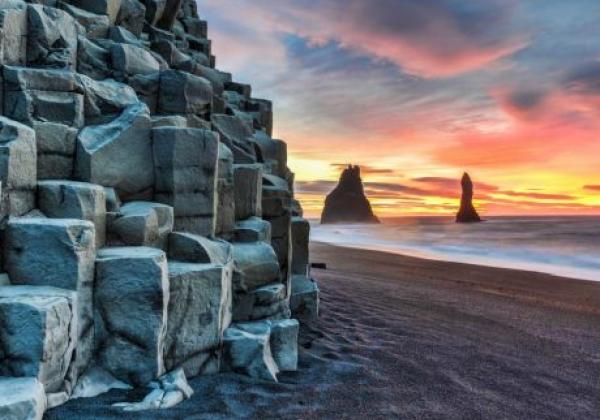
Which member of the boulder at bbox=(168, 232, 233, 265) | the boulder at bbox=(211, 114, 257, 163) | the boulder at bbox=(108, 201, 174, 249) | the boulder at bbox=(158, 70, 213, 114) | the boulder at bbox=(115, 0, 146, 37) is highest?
the boulder at bbox=(115, 0, 146, 37)

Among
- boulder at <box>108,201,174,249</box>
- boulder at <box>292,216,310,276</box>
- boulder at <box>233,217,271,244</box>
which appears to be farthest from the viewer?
boulder at <box>292,216,310,276</box>

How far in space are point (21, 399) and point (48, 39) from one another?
526 centimetres

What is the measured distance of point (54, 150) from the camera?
19.3ft

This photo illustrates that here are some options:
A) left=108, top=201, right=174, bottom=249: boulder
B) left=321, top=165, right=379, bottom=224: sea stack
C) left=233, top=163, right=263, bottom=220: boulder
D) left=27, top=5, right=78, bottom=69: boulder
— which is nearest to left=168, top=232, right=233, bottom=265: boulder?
left=108, top=201, right=174, bottom=249: boulder

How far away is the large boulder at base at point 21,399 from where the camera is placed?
3674mm

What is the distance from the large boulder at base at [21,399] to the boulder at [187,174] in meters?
2.96

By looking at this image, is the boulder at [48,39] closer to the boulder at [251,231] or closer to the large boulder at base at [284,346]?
the boulder at [251,231]

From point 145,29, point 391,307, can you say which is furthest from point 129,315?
point 145,29

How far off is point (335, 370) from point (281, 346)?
885 mm

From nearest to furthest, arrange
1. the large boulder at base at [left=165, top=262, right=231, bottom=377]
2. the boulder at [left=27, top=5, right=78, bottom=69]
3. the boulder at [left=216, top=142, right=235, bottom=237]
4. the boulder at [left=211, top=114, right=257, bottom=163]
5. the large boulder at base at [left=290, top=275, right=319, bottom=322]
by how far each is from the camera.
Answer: the large boulder at base at [left=165, top=262, right=231, bottom=377] < the boulder at [left=27, top=5, right=78, bottom=69] < the boulder at [left=216, top=142, right=235, bottom=237] < the boulder at [left=211, top=114, right=257, bottom=163] < the large boulder at base at [left=290, top=275, right=319, bottom=322]

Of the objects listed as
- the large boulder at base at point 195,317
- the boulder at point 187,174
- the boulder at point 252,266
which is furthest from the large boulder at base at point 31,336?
the boulder at point 252,266

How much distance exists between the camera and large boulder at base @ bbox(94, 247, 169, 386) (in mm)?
5023

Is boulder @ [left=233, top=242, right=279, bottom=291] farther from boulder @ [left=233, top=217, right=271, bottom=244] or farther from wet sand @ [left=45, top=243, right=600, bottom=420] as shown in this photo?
wet sand @ [left=45, top=243, right=600, bottom=420]

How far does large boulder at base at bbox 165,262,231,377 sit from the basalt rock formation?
2 cm
